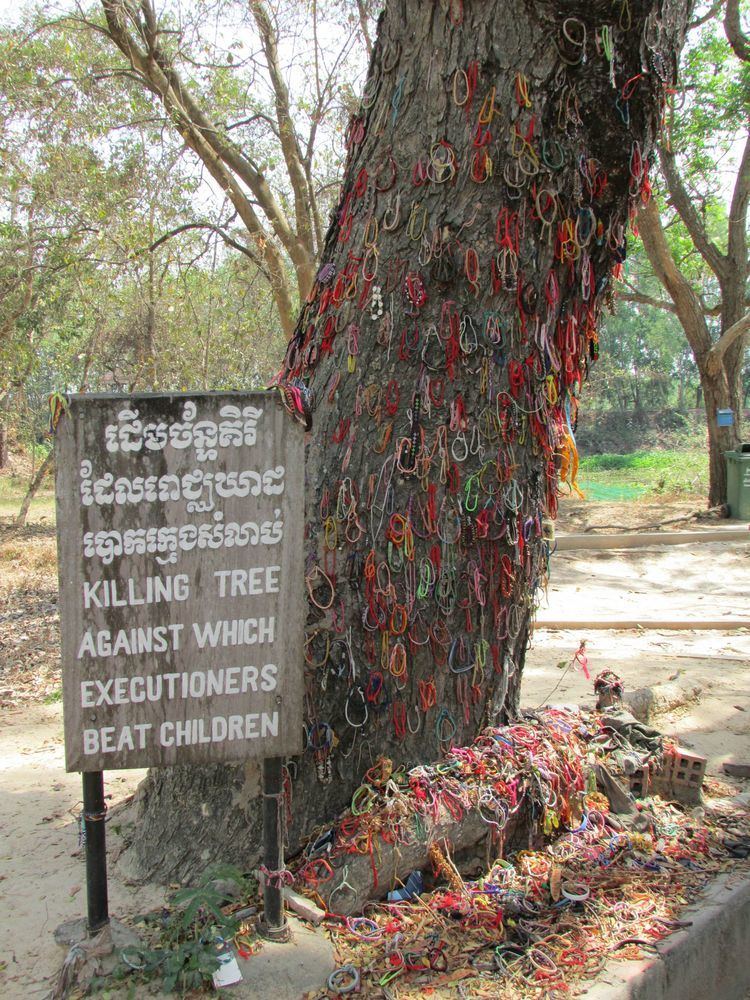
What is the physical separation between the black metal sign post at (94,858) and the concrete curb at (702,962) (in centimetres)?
150

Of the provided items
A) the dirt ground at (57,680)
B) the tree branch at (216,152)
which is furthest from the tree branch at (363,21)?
the dirt ground at (57,680)

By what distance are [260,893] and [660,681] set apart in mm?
3643

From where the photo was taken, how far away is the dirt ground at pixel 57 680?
9.84ft

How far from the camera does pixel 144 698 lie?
2.51 metres

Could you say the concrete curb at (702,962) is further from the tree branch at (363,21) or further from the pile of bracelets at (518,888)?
the tree branch at (363,21)

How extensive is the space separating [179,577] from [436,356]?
50.2 inches

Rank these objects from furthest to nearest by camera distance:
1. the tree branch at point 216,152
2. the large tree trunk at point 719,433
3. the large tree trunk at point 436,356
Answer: the large tree trunk at point 719,433 → the tree branch at point 216,152 → the large tree trunk at point 436,356

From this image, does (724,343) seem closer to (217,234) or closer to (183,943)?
(217,234)

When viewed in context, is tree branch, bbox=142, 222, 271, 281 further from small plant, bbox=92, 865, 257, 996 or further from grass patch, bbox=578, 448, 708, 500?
small plant, bbox=92, 865, 257, 996

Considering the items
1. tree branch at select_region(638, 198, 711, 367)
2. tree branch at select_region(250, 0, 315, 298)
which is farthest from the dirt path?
tree branch at select_region(638, 198, 711, 367)

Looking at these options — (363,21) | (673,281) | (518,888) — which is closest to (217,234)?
(363,21)

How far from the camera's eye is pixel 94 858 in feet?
8.38

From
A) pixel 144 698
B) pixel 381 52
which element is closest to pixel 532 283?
pixel 381 52

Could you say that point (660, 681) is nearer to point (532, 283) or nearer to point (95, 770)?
point (532, 283)
